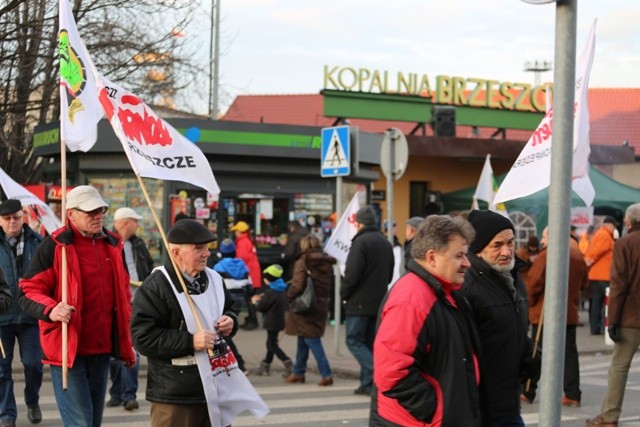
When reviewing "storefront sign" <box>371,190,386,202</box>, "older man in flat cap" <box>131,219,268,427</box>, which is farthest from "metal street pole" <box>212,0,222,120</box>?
"older man in flat cap" <box>131,219,268,427</box>

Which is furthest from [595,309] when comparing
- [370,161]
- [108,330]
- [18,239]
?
[108,330]

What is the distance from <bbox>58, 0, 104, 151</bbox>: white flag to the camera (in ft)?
27.3

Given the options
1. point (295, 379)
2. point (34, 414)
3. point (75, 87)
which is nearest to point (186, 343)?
point (75, 87)

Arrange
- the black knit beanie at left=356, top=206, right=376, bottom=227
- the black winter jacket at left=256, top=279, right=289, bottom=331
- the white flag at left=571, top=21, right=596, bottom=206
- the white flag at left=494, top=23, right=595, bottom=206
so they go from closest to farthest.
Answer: the white flag at left=494, top=23, right=595, bottom=206 → the white flag at left=571, top=21, right=596, bottom=206 → the black knit beanie at left=356, top=206, right=376, bottom=227 → the black winter jacket at left=256, top=279, right=289, bottom=331

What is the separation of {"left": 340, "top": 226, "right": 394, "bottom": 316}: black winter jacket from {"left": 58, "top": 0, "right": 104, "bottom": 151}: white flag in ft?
13.8

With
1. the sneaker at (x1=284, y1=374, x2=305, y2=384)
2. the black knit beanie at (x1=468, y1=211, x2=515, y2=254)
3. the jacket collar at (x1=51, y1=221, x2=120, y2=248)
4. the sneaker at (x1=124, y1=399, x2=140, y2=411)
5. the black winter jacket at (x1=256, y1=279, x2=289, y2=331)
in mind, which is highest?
the black knit beanie at (x1=468, y1=211, x2=515, y2=254)

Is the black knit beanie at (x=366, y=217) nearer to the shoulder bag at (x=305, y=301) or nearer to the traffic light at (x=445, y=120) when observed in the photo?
the shoulder bag at (x=305, y=301)

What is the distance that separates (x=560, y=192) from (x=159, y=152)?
354 centimetres

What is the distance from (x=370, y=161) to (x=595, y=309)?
598 centimetres

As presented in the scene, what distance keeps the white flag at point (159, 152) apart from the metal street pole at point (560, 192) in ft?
10.5

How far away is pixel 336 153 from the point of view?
14977mm

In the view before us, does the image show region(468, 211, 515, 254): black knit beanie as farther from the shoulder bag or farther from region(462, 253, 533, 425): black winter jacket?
the shoulder bag

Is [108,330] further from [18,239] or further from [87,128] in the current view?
[18,239]

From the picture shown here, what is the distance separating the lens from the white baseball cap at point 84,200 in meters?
6.96
